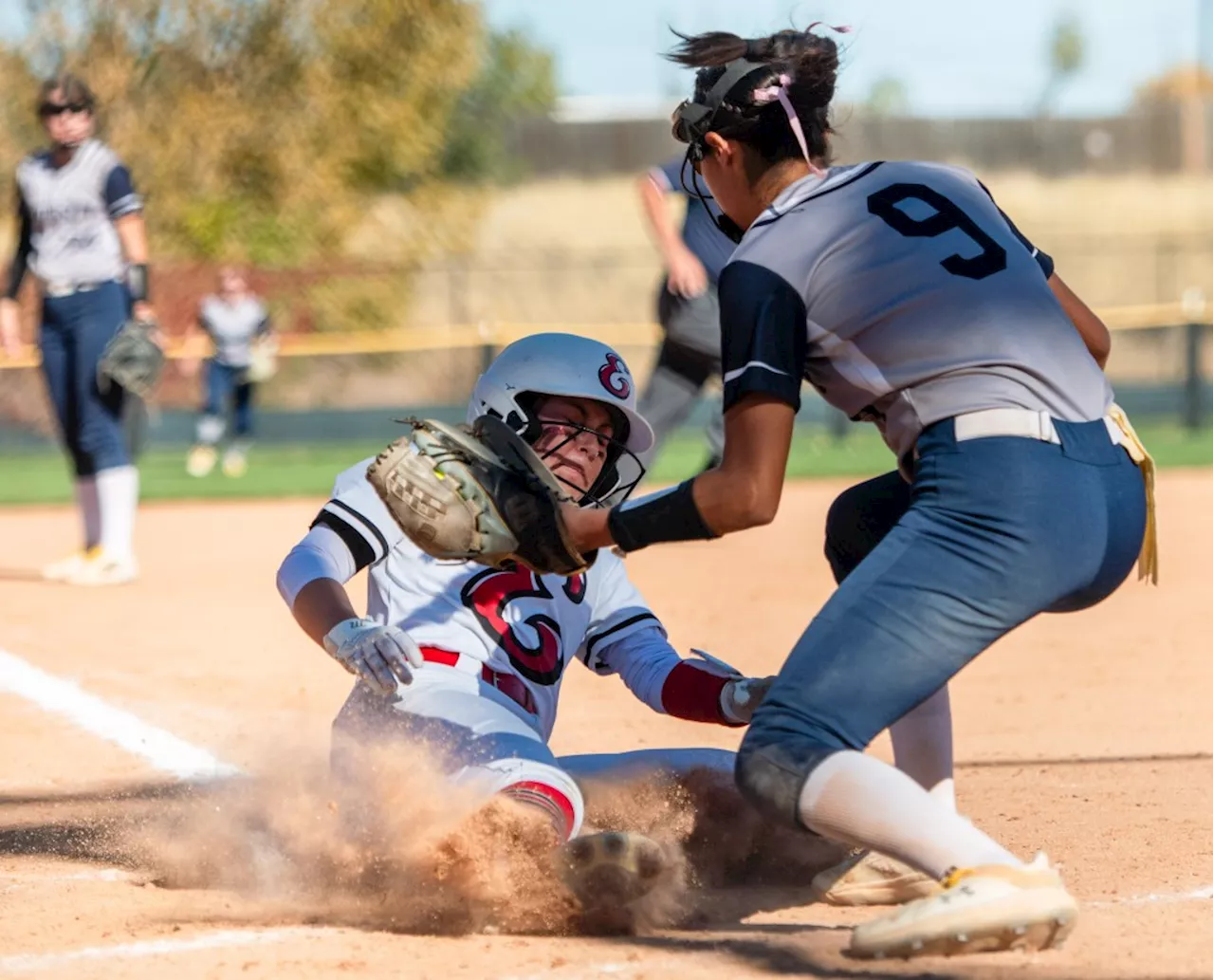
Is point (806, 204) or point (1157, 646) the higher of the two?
point (806, 204)

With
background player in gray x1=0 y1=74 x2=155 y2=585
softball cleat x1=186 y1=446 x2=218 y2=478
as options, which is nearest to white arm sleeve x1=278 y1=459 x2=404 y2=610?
background player in gray x1=0 y1=74 x2=155 y2=585

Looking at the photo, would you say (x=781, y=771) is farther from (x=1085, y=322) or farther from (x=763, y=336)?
(x=1085, y=322)

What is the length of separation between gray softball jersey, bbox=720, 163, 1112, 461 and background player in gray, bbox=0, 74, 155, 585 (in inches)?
238

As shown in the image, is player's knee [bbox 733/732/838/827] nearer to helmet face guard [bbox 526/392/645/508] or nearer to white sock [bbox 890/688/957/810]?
white sock [bbox 890/688/957/810]

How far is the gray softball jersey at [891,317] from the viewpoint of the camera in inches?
120

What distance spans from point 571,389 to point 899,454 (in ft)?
2.65

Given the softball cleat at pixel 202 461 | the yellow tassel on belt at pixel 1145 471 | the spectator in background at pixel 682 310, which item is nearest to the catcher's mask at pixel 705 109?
the yellow tassel on belt at pixel 1145 471

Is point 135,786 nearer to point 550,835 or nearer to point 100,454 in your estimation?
point 550,835

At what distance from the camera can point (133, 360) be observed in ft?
27.3

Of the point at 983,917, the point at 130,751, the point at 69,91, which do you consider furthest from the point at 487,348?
the point at 983,917

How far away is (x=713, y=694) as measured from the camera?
3.86 m

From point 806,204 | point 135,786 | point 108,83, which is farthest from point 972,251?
point 108,83

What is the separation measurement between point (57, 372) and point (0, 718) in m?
3.33

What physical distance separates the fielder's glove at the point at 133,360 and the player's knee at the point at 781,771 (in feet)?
19.1
